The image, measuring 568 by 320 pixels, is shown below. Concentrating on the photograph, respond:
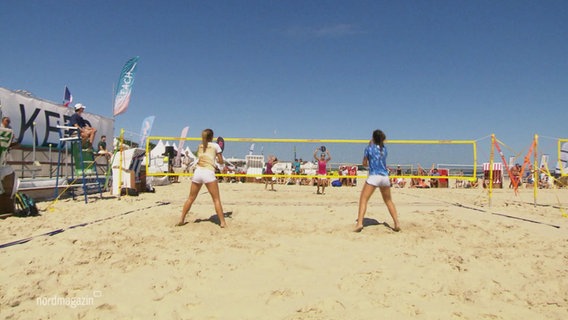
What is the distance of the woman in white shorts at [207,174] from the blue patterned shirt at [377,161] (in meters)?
2.09

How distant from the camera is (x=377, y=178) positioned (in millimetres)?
4738

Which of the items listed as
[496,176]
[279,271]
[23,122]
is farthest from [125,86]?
[496,176]

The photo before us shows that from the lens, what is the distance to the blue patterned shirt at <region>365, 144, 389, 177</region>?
4.78 metres

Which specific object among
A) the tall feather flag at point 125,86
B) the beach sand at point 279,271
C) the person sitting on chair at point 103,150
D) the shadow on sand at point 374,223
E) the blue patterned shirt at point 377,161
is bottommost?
the beach sand at point 279,271

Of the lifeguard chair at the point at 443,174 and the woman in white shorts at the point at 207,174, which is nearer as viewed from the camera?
the woman in white shorts at the point at 207,174

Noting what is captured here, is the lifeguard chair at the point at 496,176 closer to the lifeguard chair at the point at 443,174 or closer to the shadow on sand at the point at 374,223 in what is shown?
the lifeguard chair at the point at 443,174

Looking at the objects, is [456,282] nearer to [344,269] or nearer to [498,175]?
[344,269]

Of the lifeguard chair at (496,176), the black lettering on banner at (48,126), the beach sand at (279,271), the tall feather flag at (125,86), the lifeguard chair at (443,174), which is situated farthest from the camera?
the lifeguard chair at (496,176)

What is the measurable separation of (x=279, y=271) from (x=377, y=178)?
2253 millimetres

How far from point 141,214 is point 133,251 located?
255 cm

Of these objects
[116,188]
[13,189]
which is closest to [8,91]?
[116,188]

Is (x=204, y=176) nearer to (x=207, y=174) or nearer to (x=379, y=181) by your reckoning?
(x=207, y=174)

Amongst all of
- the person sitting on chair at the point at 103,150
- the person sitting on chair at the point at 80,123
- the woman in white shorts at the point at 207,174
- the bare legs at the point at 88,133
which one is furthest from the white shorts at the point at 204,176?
the person sitting on chair at the point at 103,150

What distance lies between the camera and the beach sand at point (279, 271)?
2316 mm
